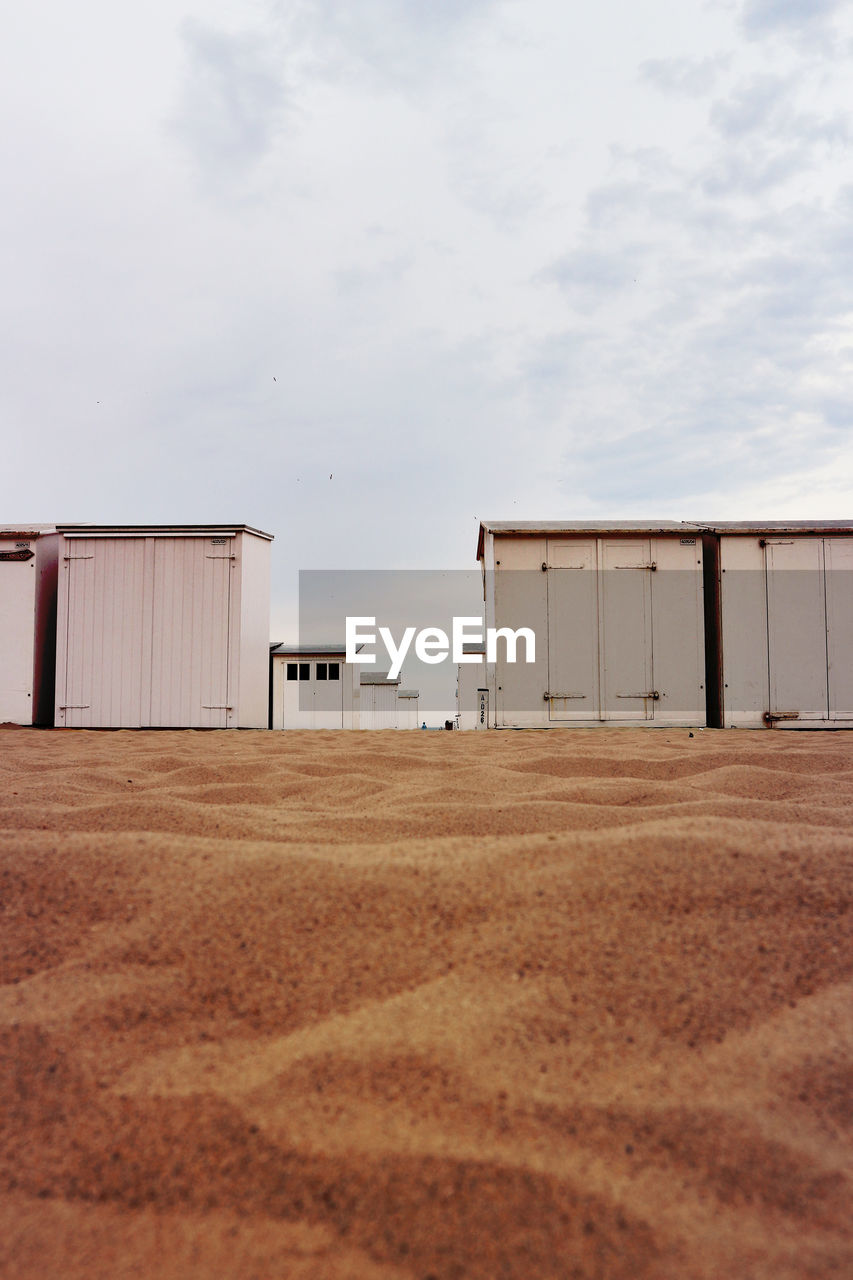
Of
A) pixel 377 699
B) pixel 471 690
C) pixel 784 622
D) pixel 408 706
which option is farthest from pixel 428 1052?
pixel 408 706

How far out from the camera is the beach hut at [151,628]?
6914 mm

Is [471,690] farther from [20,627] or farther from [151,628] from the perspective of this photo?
[20,627]

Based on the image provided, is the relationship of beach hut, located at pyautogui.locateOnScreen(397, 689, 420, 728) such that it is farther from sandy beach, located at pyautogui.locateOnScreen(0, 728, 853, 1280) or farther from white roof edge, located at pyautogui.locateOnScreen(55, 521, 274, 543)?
sandy beach, located at pyautogui.locateOnScreen(0, 728, 853, 1280)

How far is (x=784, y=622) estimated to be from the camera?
6844 millimetres

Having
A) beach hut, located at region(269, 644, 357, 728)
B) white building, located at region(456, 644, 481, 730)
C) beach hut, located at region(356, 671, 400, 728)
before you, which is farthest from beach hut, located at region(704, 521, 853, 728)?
beach hut, located at region(356, 671, 400, 728)

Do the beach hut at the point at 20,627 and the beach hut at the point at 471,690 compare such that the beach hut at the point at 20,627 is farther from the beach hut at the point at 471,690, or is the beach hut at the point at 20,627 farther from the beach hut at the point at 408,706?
the beach hut at the point at 408,706

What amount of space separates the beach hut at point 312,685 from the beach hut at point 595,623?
33.9 feet

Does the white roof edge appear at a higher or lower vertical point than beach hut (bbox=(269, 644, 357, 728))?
higher

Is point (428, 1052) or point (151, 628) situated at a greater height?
point (151, 628)

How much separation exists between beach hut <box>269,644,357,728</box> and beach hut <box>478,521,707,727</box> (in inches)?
407

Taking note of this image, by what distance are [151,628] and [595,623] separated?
4.24 meters

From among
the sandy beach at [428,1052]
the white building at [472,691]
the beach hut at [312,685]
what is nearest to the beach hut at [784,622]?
the white building at [472,691]

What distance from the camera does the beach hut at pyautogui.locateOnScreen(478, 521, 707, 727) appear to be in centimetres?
689

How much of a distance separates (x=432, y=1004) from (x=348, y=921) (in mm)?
220
